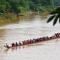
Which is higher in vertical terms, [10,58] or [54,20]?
[54,20]

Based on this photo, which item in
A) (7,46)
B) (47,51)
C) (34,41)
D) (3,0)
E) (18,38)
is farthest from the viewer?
(3,0)

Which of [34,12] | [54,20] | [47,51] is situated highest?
[54,20]

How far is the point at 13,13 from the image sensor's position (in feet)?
111

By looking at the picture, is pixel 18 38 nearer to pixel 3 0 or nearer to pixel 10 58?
pixel 10 58

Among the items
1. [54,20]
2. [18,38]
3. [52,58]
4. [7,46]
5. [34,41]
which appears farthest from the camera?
[18,38]

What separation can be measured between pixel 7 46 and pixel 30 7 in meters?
25.9

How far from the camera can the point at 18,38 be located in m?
16.8

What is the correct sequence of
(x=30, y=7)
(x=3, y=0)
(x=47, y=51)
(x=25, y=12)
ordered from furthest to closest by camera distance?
(x=30, y=7), (x=25, y=12), (x=3, y=0), (x=47, y=51)

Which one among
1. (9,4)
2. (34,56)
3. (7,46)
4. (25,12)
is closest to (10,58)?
(34,56)

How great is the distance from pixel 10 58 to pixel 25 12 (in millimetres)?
25349

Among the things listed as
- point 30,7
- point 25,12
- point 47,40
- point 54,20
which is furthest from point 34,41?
point 30,7

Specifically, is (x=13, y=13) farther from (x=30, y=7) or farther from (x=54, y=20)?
(x=54, y=20)

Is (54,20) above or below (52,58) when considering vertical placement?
above

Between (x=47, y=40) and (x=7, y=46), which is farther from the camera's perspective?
(x=47, y=40)
